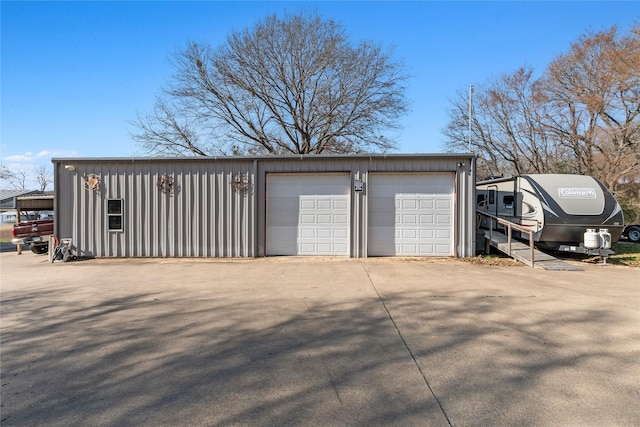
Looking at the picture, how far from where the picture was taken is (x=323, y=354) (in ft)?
13.9

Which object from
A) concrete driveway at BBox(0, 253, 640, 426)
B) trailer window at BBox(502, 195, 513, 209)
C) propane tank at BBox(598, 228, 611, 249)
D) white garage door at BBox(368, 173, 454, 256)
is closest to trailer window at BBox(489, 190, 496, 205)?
trailer window at BBox(502, 195, 513, 209)

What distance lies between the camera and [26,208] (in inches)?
717

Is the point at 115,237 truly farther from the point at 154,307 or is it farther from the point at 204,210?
the point at 154,307

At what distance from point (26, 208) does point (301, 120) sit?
14.7 m

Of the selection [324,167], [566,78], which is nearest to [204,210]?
[324,167]

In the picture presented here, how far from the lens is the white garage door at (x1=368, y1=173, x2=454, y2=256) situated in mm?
12383

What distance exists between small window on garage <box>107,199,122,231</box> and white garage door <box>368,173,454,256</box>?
320 inches

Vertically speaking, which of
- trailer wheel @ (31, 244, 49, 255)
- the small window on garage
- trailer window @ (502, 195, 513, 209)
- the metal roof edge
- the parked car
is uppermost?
the metal roof edge

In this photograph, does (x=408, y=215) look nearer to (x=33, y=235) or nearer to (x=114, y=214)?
(x=114, y=214)

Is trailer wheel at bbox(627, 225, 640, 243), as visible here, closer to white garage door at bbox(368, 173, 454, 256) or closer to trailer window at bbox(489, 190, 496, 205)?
trailer window at bbox(489, 190, 496, 205)

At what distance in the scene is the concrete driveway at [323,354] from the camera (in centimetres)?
308

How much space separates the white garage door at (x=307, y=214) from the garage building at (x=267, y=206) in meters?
0.03

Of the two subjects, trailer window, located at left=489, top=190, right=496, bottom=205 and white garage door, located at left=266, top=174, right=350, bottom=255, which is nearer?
white garage door, located at left=266, top=174, right=350, bottom=255

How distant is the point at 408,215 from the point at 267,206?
452cm
